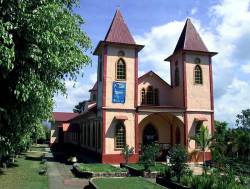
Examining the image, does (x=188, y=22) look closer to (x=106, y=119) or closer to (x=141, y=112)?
(x=141, y=112)

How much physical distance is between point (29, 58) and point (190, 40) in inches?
764

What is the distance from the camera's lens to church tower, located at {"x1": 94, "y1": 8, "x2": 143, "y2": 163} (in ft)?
66.5

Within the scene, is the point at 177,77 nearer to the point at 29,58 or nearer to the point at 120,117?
the point at 120,117

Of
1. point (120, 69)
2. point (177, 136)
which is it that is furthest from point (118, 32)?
point (177, 136)

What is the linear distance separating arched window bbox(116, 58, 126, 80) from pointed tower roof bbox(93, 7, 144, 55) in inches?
59.5

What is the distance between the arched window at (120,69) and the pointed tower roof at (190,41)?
5.61 metres

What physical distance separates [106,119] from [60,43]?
12.9m

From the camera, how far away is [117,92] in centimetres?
2097

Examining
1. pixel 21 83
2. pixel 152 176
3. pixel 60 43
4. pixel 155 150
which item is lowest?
pixel 152 176

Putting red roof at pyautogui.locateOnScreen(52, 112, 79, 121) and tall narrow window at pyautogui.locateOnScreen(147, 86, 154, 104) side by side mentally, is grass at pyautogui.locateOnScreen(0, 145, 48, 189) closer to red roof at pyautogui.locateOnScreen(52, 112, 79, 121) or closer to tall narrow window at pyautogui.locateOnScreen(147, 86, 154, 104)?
tall narrow window at pyautogui.locateOnScreen(147, 86, 154, 104)

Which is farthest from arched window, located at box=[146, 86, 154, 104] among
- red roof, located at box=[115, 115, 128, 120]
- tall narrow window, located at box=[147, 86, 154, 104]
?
red roof, located at box=[115, 115, 128, 120]

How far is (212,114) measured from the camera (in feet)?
75.6

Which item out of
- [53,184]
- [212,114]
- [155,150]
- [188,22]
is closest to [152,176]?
[155,150]

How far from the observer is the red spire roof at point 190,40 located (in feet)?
77.6
